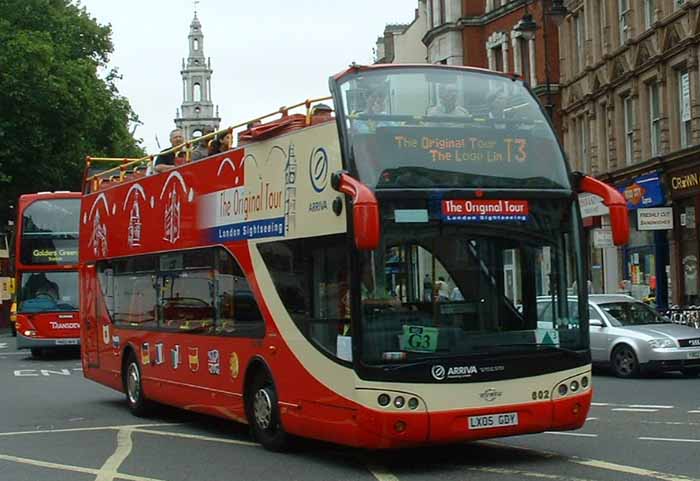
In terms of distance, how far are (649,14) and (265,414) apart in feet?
85.8

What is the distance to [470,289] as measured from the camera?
10836 millimetres

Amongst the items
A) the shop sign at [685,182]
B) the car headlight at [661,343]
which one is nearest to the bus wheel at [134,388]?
the car headlight at [661,343]

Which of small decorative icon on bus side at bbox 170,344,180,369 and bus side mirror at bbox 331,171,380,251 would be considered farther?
small decorative icon on bus side at bbox 170,344,180,369

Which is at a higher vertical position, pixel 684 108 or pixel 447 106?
pixel 684 108

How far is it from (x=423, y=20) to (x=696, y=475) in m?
67.2

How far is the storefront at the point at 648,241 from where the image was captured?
3306cm

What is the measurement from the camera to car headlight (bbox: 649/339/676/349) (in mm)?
21359

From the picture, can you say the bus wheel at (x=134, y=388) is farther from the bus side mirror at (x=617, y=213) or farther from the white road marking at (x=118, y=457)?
the bus side mirror at (x=617, y=213)

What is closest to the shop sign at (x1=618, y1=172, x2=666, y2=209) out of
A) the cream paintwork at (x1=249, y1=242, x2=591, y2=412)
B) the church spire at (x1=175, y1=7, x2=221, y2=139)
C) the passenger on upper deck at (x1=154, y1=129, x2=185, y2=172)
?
the passenger on upper deck at (x1=154, y1=129, x2=185, y2=172)

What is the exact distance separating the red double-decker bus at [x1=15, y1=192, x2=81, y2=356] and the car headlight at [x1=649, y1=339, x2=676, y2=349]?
15989 millimetres

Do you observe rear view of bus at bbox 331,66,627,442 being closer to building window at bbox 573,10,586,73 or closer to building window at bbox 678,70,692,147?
building window at bbox 678,70,692,147

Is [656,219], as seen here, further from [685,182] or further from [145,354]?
[145,354]

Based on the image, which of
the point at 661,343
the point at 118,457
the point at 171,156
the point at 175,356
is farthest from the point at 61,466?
the point at 661,343

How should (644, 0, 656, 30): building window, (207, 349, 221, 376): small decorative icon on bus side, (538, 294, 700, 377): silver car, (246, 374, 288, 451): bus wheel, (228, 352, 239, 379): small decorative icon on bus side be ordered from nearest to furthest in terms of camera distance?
1. (246, 374, 288, 451): bus wheel
2. (228, 352, 239, 379): small decorative icon on bus side
3. (207, 349, 221, 376): small decorative icon on bus side
4. (538, 294, 700, 377): silver car
5. (644, 0, 656, 30): building window
